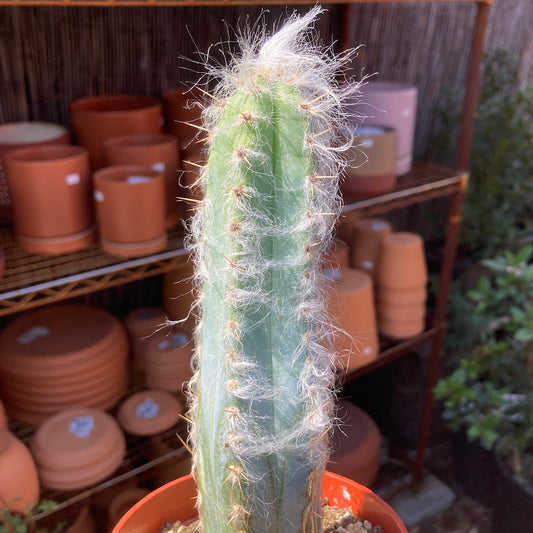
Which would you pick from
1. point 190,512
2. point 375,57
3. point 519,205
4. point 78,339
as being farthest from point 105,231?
point 519,205

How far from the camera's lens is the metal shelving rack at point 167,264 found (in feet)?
3.16

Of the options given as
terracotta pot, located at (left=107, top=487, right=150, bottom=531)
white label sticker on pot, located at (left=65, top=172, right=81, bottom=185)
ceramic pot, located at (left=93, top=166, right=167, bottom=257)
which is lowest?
terracotta pot, located at (left=107, top=487, right=150, bottom=531)

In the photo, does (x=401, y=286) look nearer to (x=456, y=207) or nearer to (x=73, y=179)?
(x=456, y=207)

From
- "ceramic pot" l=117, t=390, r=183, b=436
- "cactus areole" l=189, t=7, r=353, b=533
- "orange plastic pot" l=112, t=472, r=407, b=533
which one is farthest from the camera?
"ceramic pot" l=117, t=390, r=183, b=436

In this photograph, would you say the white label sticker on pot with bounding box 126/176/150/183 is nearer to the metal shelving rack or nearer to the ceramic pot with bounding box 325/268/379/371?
the metal shelving rack

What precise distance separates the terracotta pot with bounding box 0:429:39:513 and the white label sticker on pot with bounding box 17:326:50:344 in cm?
24

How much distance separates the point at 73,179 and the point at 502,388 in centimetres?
123

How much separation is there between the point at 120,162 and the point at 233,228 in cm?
64

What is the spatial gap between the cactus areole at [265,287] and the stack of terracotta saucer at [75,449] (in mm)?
568

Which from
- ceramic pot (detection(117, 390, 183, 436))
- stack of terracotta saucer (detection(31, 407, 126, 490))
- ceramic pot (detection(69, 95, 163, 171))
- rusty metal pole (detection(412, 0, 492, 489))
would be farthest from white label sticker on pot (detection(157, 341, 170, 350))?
rusty metal pole (detection(412, 0, 492, 489))

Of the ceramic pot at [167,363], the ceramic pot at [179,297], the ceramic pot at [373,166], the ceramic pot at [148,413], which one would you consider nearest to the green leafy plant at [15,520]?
the ceramic pot at [148,413]

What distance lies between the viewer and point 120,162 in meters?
1.08

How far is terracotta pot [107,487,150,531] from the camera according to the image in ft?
4.26

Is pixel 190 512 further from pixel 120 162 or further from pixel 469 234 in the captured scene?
pixel 469 234
